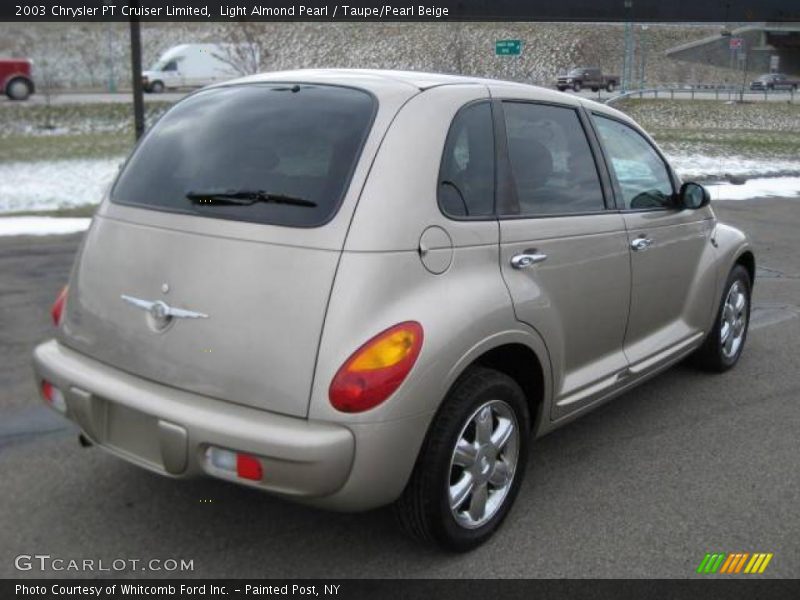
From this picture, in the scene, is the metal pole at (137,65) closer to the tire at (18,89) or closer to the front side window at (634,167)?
the front side window at (634,167)

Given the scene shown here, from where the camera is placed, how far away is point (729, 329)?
202 inches

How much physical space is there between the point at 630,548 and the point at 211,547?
5.21ft

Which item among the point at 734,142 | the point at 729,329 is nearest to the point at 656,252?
the point at 729,329

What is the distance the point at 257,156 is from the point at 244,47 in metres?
24.8

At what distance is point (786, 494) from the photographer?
3.53 meters

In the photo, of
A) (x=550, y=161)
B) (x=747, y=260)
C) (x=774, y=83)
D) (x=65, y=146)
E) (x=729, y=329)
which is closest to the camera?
(x=550, y=161)

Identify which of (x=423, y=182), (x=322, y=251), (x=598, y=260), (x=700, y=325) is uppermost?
(x=423, y=182)

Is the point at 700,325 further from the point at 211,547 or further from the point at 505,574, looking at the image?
the point at 211,547

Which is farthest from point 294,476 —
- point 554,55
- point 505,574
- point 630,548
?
point 554,55

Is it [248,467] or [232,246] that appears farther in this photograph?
[232,246]

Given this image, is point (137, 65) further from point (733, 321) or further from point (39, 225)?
point (733, 321)

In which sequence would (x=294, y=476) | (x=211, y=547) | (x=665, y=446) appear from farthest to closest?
1. (x=665, y=446)
2. (x=211, y=547)
3. (x=294, y=476)
